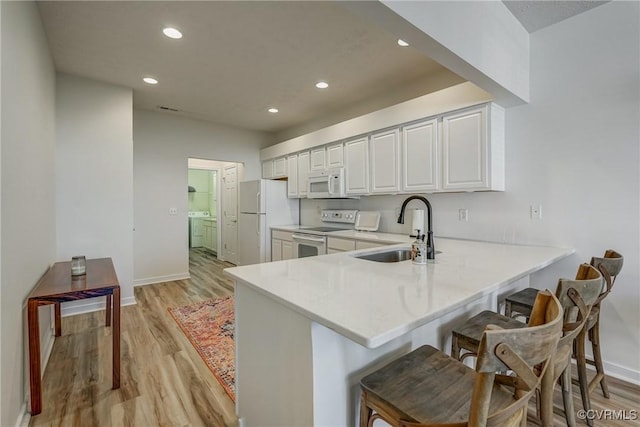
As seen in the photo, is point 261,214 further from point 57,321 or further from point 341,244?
point 57,321

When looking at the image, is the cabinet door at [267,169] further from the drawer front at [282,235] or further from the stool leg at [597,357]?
the stool leg at [597,357]

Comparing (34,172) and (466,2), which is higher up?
(466,2)

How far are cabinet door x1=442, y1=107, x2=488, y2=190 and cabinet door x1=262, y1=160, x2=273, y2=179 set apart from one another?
134 inches

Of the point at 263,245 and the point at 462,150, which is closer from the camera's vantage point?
the point at 462,150

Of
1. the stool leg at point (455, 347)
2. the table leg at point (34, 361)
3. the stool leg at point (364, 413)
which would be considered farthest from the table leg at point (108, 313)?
the stool leg at point (455, 347)

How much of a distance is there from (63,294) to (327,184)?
297 centimetres

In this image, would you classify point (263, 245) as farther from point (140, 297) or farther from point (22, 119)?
point (22, 119)

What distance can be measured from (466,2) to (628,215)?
6.04ft

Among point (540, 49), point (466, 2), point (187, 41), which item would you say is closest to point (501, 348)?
point (466, 2)

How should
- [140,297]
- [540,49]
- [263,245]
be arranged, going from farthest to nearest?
[263,245]
[140,297]
[540,49]

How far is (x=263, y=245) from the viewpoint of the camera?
489 cm

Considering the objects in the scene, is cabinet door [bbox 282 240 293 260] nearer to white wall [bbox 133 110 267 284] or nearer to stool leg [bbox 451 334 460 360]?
white wall [bbox 133 110 267 284]

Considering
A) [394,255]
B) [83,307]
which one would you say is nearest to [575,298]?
[394,255]

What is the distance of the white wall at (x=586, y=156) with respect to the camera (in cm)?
208
